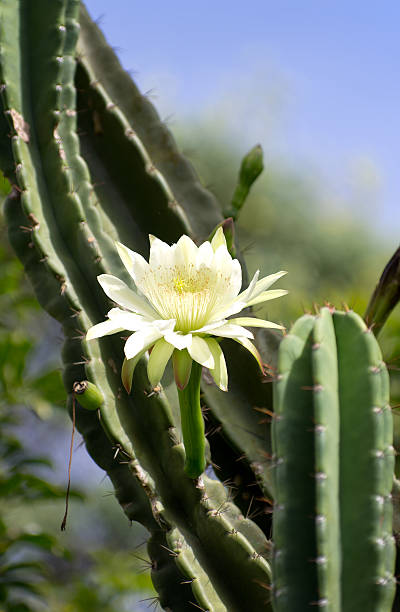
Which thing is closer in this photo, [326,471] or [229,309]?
[326,471]

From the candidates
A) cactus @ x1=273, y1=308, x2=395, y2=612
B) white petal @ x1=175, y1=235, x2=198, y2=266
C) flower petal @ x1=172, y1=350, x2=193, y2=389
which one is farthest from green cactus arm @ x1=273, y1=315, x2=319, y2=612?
white petal @ x1=175, y1=235, x2=198, y2=266

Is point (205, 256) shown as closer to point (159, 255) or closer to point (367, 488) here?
point (159, 255)

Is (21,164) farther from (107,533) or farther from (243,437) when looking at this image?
(107,533)

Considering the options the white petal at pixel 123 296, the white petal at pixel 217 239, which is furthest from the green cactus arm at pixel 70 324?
the white petal at pixel 217 239

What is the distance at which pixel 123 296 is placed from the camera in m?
0.79

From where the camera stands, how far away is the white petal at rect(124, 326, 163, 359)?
69cm

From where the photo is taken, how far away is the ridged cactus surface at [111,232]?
2.71 ft

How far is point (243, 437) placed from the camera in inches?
38.7

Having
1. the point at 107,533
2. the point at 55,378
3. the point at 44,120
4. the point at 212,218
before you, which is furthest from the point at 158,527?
the point at 107,533

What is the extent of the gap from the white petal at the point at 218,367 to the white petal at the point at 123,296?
→ 9 cm

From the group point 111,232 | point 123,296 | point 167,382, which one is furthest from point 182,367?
point 111,232

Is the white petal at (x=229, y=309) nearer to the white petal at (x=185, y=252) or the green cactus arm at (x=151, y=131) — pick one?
the white petal at (x=185, y=252)

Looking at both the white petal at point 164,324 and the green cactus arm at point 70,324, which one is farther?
the green cactus arm at point 70,324

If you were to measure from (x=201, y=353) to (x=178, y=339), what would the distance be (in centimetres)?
3
